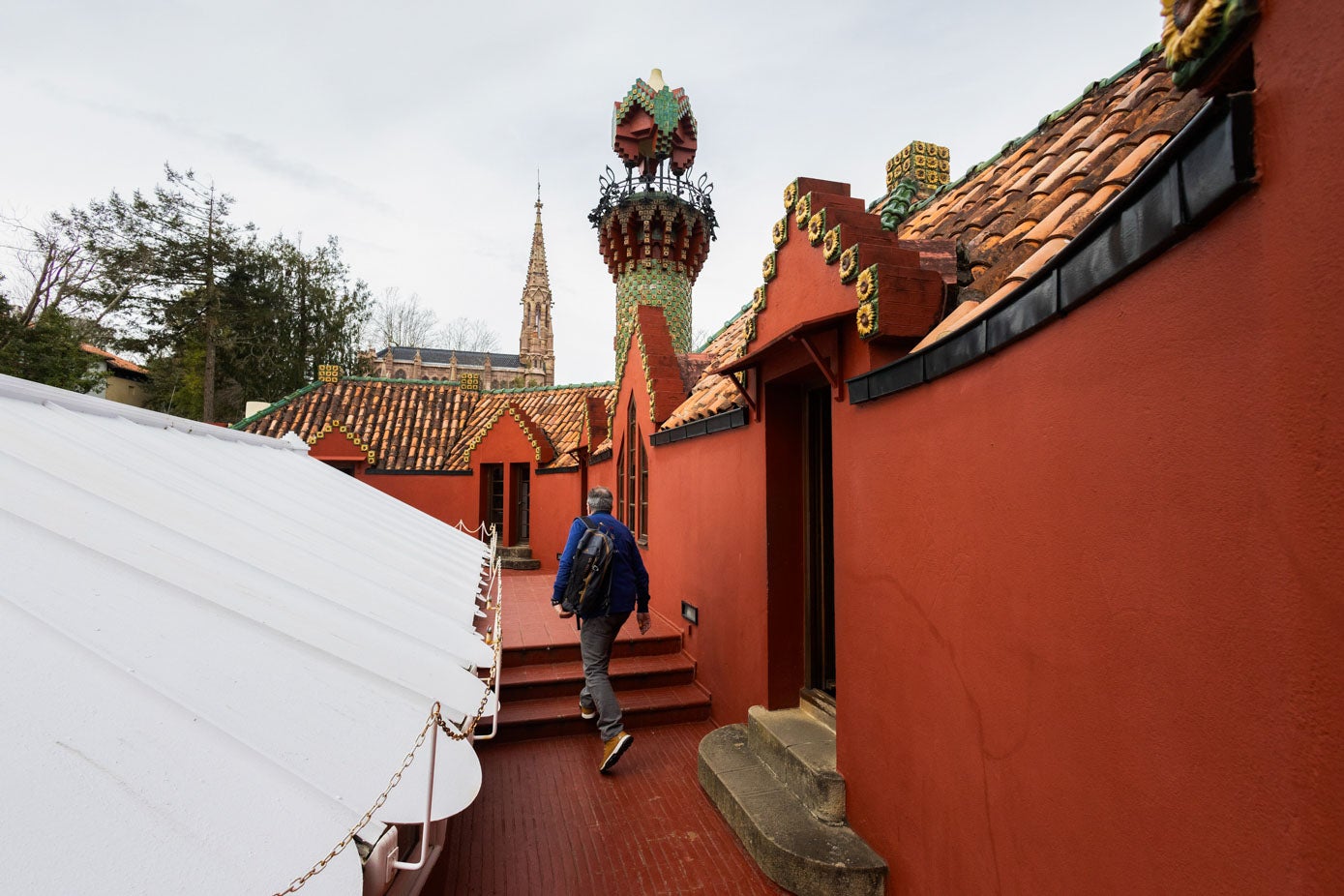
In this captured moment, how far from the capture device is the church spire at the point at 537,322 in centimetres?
4922

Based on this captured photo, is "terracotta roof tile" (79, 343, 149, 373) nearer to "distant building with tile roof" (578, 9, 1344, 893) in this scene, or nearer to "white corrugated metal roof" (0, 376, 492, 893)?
"white corrugated metal roof" (0, 376, 492, 893)

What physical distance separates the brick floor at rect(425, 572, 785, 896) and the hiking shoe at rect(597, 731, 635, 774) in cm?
14

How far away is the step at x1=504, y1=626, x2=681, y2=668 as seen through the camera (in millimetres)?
6477

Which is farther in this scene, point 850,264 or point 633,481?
point 633,481

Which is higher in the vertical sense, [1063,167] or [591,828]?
[1063,167]

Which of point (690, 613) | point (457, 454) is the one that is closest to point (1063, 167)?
point (690, 613)

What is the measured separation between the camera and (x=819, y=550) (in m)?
4.86

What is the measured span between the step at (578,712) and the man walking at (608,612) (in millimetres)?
642

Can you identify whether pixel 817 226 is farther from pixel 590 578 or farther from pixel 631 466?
pixel 631 466

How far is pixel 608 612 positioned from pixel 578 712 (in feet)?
4.73

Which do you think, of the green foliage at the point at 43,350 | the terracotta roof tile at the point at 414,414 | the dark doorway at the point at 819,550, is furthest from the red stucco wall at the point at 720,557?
the green foliage at the point at 43,350

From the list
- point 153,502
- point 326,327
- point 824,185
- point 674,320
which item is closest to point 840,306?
point 824,185

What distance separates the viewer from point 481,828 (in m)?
4.20

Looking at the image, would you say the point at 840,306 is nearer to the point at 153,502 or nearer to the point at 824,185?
the point at 824,185
